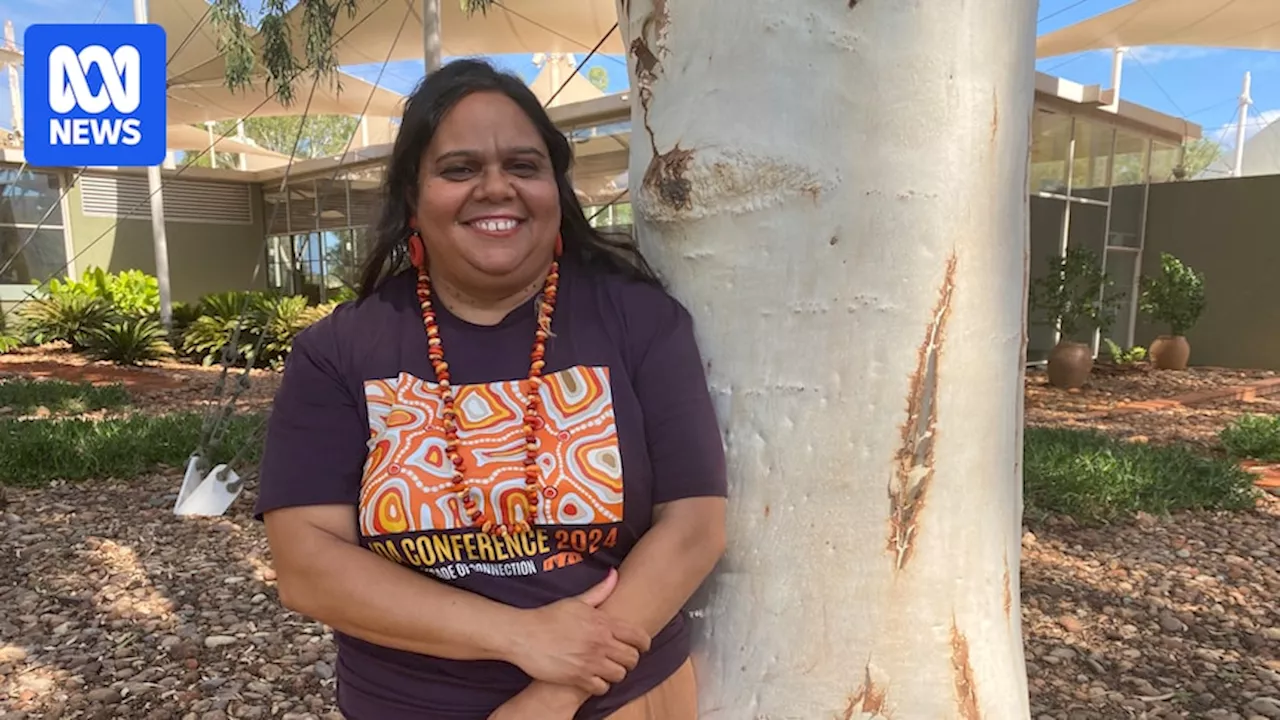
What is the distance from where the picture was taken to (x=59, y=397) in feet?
26.7

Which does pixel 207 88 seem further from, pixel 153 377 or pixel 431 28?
pixel 431 28

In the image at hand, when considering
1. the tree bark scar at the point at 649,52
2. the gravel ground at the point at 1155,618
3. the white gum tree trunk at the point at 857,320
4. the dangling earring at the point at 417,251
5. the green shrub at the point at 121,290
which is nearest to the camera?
the white gum tree trunk at the point at 857,320

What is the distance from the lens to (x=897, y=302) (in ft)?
3.77

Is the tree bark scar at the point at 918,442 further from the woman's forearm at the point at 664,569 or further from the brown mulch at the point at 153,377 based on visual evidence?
the brown mulch at the point at 153,377

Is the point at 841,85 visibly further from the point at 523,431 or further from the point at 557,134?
the point at 523,431

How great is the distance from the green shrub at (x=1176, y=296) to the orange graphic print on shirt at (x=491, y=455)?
1244 cm

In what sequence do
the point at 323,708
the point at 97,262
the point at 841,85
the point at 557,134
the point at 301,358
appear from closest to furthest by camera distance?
the point at 841,85 → the point at 301,358 → the point at 557,134 → the point at 323,708 → the point at 97,262

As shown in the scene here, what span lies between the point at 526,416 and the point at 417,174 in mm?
443

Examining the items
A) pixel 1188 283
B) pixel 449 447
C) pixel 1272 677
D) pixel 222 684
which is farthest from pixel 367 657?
pixel 1188 283

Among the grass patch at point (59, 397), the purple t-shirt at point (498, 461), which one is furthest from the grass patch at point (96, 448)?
the purple t-shirt at point (498, 461)

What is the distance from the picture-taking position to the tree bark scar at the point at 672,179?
1.22 m

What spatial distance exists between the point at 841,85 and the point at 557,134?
0.49 meters

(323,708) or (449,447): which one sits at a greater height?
(449,447)

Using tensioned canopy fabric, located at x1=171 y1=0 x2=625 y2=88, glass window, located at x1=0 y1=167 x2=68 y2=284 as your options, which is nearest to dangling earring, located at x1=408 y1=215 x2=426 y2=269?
tensioned canopy fabric, located at x1=171 y1=0 x2=625 y2=88
